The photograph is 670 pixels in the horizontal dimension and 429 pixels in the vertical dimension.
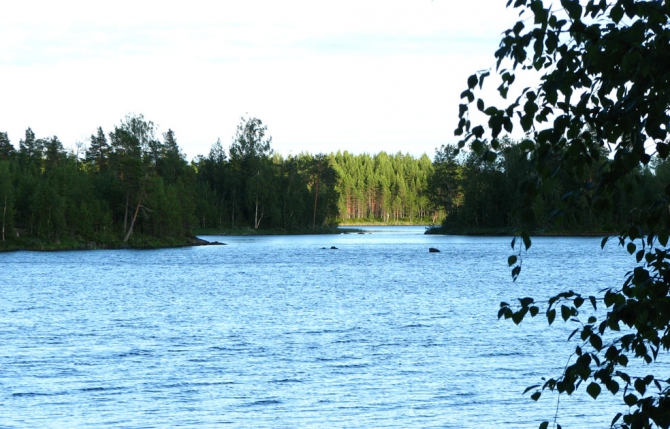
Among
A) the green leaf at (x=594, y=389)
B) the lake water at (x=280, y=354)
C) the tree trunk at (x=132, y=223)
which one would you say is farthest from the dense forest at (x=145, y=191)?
the green leaf at (x=594, y=389)

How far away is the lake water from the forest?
33070mm

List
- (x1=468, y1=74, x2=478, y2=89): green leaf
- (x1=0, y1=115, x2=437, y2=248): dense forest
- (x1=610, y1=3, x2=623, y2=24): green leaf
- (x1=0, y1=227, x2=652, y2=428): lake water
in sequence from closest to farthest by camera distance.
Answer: (x1=610, y1=3, x2=623, y2=24): green leaf
(x1=468, y1=74, x2=478, y2=89): green leaf
(x1=0, y1=227, x2=652, y2=428): lake water
(x1=0, y1=115, x2=437, y2=248): dense forest

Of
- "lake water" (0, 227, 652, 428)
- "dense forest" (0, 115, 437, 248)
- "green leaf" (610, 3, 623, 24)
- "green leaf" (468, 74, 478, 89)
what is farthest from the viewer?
"dense forest" (0, 115, 437, 248)

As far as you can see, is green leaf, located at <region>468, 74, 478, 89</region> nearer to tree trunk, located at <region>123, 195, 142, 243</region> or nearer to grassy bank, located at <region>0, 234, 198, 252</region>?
tree trunk, located at <region>123, 195, 142, 243</region>

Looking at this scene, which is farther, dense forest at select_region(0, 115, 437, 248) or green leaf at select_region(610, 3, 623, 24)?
dense forest at select_region(0, 115, 437, 248)

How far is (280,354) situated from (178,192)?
83.6m

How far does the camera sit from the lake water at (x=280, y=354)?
16266 mm

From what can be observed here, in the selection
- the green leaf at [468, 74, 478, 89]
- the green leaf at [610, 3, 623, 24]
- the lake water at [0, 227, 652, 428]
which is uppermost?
the green leaf at [610, 3, 623, 24]

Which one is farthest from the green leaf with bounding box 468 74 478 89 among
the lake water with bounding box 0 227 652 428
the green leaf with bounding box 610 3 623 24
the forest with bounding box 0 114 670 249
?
the forest with bounding box 0 114 670 249

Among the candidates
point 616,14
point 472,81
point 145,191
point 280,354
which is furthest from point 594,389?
point 145,191

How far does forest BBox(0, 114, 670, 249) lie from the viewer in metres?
88.1

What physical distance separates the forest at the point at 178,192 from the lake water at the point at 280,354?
33.1m

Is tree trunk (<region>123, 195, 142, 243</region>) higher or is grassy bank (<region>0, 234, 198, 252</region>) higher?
tree trunk (<region>123, 195, 142, 243</region>)

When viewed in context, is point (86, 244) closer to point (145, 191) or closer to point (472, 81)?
point (145, 191)
